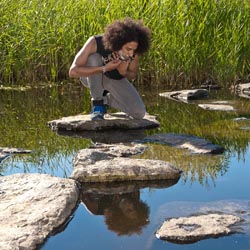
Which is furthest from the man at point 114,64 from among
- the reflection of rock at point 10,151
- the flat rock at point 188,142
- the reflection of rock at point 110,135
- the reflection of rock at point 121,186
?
the reflection of rock at point 121,186

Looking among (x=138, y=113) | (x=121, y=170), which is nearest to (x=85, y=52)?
(x=138, y=113)

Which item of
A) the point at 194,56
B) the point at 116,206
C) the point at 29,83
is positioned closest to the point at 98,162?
the point at 116,206

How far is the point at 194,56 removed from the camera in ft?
24.3

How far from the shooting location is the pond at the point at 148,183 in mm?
3014

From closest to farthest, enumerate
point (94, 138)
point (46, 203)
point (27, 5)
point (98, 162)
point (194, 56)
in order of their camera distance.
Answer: point (46, 203) → point (98, 162) → point (94, 138) → point (194, 56) → point (27, 5)

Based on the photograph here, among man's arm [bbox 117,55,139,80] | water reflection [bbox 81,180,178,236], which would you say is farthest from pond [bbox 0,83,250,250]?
man's arm [bbox 117,55,139,80]

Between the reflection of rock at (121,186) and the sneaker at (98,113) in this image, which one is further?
the sneaker at (98,113)

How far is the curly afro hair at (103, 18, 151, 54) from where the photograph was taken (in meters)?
4.95

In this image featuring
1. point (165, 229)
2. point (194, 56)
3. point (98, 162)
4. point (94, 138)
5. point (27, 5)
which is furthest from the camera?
point (27, 5)

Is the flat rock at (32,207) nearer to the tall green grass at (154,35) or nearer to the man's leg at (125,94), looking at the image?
the man's leg at (125,94)

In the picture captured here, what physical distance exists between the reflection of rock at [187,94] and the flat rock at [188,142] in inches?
82.8

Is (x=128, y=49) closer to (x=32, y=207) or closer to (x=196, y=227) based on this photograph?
(x=32, y=207)

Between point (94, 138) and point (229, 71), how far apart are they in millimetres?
2884

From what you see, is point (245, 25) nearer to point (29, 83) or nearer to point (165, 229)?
point (29, 83)
